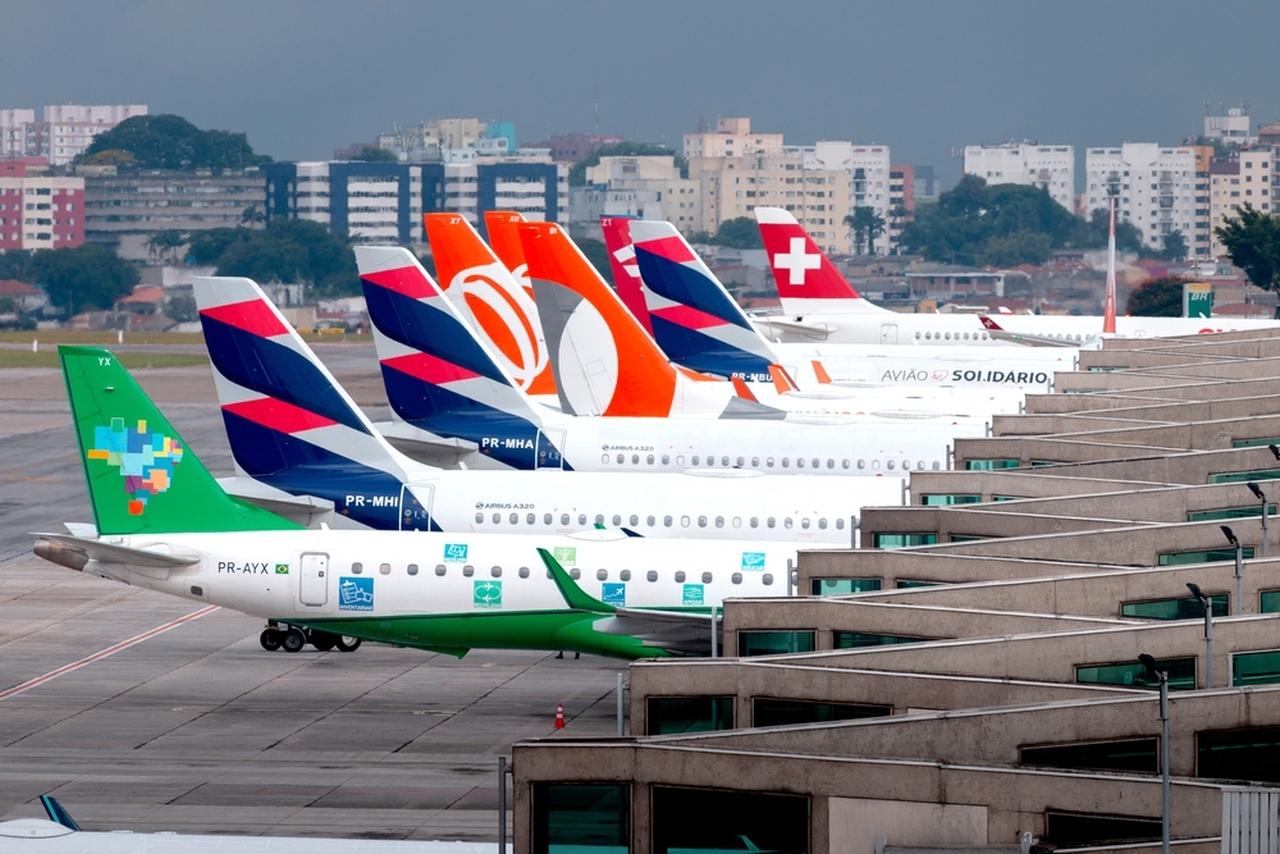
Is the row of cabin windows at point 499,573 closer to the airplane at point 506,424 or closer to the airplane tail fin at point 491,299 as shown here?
the airplane at point 506,424

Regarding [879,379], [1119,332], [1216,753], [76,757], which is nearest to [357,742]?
[76,757]

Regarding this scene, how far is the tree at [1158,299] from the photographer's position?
16488 centimetres

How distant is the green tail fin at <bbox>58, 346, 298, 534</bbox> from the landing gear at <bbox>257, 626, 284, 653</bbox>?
18.2 ft

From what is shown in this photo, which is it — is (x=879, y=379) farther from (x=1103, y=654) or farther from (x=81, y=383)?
(x=1103, y=654)

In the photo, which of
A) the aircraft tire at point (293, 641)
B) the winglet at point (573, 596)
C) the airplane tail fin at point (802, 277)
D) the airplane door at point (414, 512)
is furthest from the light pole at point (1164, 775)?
the airplane tail fin at point (802, 277)

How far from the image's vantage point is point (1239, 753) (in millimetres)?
21188

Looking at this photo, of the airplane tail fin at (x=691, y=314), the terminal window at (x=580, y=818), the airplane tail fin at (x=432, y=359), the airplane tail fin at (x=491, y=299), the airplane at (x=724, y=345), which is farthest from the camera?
the airplane tail fin at (x=691, y=314)

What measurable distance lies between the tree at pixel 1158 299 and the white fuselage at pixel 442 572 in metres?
128

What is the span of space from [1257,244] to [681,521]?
4137 inches

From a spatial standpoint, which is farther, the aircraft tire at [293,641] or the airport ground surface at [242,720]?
the aircraft tire at [293,641]

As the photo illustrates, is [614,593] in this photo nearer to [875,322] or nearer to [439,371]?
[439,371]

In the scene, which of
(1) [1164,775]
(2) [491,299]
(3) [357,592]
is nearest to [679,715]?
(1) [1164,775]

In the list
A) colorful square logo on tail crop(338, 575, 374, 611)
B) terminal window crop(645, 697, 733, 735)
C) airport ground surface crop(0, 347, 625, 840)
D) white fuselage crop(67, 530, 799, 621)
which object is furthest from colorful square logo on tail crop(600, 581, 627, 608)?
terminal window crop(645, 697, 733, 735)

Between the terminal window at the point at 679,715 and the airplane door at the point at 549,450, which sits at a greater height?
the airplane door at the point at 549,450
